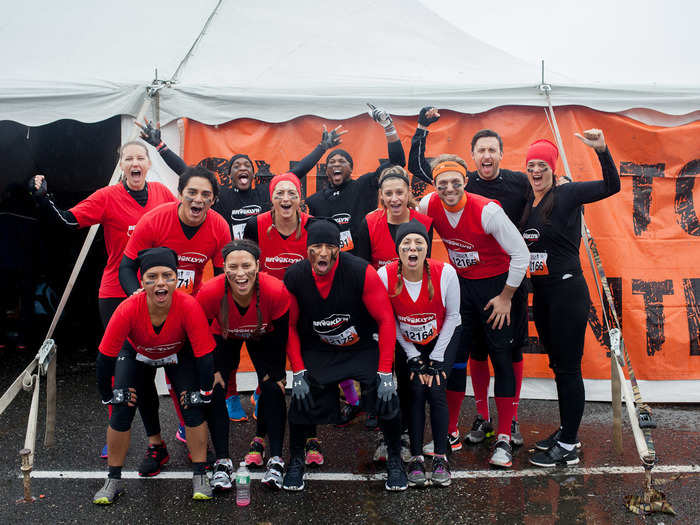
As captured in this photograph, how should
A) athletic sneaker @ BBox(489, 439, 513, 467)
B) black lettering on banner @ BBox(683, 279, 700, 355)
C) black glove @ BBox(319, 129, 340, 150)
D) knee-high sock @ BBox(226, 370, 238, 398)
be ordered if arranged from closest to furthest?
athletic sneaker @ BBox(489, 439, 513, 467) < knee-high sock @ BBox(226, 370, 238, 398) < black glove @ BBox(319, 129, 340, 150) < black lettering on banner @ BBox(683, 279, 700, 355)

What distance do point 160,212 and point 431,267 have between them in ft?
5.40

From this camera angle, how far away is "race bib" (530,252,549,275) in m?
3.57

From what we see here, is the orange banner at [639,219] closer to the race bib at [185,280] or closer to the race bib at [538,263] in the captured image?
the race bib at [538,263]

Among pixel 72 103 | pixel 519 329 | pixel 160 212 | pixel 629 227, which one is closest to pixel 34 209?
pixel 72 103

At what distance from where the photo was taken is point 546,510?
306 centimetres

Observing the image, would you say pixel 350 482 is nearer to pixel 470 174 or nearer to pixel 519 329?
pixel 519 329

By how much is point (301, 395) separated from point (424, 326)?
804 mm

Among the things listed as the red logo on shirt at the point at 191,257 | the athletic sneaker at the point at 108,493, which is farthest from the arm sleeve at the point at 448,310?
the athletic sneaker at the point at 108,493

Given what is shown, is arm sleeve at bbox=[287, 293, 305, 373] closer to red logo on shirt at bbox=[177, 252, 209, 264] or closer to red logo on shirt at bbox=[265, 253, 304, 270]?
red logo on shirt at bbox=[265, 253, 304, 270]

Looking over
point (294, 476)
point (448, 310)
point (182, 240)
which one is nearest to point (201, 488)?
point (294, 476)

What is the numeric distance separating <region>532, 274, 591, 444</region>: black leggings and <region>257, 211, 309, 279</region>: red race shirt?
1.51 meters

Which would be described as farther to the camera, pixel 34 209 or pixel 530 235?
pixel 34 209

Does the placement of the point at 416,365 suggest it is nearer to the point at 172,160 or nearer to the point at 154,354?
the point at 154,354

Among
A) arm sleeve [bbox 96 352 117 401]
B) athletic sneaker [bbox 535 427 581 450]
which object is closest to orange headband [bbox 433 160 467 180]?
athletic sneaker [bbox 535 427 581 450]
